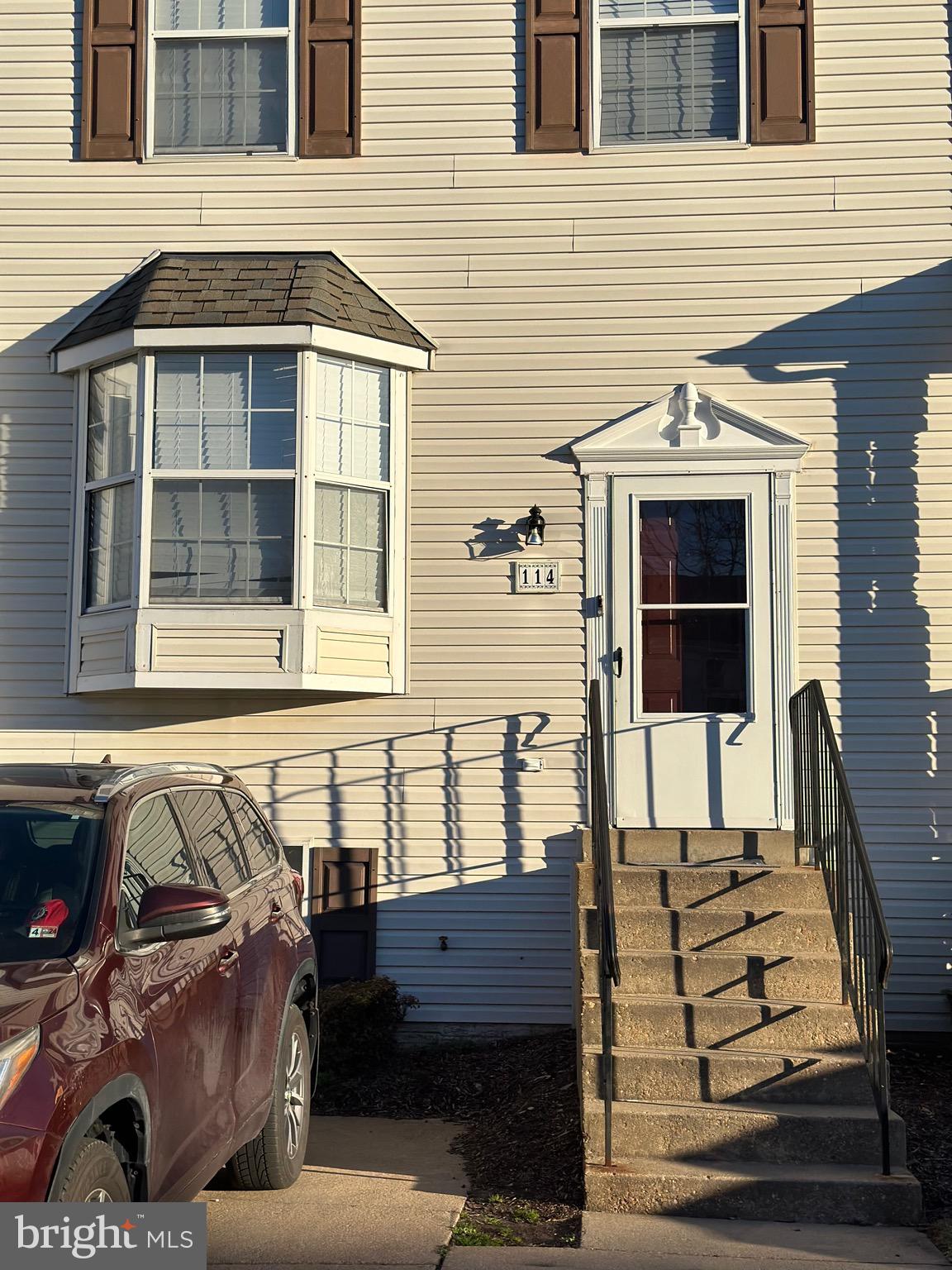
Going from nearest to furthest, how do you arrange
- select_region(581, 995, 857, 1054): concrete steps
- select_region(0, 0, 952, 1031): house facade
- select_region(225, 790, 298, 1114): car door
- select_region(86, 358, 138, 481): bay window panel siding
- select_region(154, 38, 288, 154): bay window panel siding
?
select_region(225, 790, 298, 1114): car door < select_region(581, 995, 857, 1054): concrete steps < select_region(0, 0, 952, 1031): house facade < select_region(86, 358, 138, 481): bay window panel siding < select_region(154, 38, 288, 154): bay window panel siding

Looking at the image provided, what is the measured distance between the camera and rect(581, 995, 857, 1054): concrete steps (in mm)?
5902

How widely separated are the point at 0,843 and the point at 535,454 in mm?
5089

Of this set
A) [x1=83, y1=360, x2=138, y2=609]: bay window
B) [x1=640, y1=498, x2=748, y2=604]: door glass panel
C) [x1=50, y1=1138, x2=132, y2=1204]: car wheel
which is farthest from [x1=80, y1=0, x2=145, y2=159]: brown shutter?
[x1=50, y1=1138, x2=132, y2=1204]: car wheel

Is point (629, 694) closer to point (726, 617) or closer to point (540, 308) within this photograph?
point (726, 617)

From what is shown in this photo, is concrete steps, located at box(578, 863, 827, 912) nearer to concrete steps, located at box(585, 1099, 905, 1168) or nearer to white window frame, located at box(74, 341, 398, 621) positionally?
concrete steps, located at box(585, 1099, 905, 1168)

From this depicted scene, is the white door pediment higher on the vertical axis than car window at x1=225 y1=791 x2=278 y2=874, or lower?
higher

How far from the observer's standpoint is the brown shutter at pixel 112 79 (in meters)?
8.88

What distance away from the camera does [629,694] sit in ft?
27.2

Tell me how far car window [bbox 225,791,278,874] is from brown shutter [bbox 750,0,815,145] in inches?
226

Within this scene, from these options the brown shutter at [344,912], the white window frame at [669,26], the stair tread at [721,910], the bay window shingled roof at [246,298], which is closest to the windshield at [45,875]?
the stair tread at [721,910]

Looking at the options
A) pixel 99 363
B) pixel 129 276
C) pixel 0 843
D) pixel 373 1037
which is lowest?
pixel 373 1037

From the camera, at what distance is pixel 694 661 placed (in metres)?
8.32

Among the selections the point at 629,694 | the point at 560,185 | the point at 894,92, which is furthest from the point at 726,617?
the point at 894,92

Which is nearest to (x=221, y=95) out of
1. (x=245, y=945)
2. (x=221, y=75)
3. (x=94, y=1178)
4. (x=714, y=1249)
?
(x=221, y=75)
